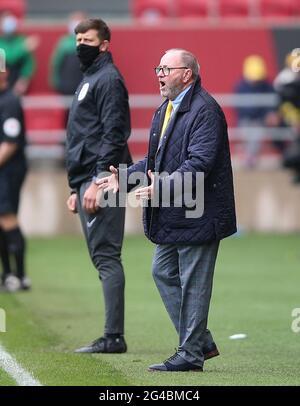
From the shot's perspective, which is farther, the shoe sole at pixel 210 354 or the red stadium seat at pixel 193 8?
the red stadium seat at pixel 193 8

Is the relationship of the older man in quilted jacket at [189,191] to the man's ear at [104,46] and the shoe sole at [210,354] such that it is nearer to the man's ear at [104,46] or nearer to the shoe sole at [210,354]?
the shoe sole at [210,354]

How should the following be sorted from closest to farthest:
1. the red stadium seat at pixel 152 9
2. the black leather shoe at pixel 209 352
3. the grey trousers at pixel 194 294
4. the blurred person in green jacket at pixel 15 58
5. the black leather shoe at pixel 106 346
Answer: the grey trousers at pixel 194 294 → the black leather shoe at pixel 209 352 → the black leather shoe at pixel 106 346 → the blurred person in green jacket at pixel 15 58 → the red stadium seat at pixel 152 9

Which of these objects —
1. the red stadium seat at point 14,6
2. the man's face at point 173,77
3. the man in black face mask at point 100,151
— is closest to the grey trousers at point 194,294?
the man's face at point 173,77

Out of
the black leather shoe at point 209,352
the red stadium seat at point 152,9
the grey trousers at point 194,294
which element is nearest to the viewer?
the grey trousers at point 194,294

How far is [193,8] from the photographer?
22172 millimetres

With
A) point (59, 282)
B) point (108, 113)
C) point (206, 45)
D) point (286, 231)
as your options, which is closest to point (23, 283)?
point (59, 282)

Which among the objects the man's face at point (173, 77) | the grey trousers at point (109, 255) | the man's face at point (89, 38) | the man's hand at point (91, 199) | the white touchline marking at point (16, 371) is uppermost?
the man's face at point (89, 38)

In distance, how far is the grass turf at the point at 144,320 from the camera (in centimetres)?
793

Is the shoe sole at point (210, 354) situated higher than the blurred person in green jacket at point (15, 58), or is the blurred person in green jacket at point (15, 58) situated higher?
the blurred person in green jacket at point (15, 58)

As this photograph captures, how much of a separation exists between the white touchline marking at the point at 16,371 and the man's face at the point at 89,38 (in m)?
2.30

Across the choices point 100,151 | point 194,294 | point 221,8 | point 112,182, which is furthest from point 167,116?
point 221,8

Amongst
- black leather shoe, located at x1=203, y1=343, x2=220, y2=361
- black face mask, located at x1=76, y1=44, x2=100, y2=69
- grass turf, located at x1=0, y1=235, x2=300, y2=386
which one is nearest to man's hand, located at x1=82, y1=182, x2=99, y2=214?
black face mask, located at x1=76, y1=44, x2=100, y2=69

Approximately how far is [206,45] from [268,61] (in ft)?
3.76
